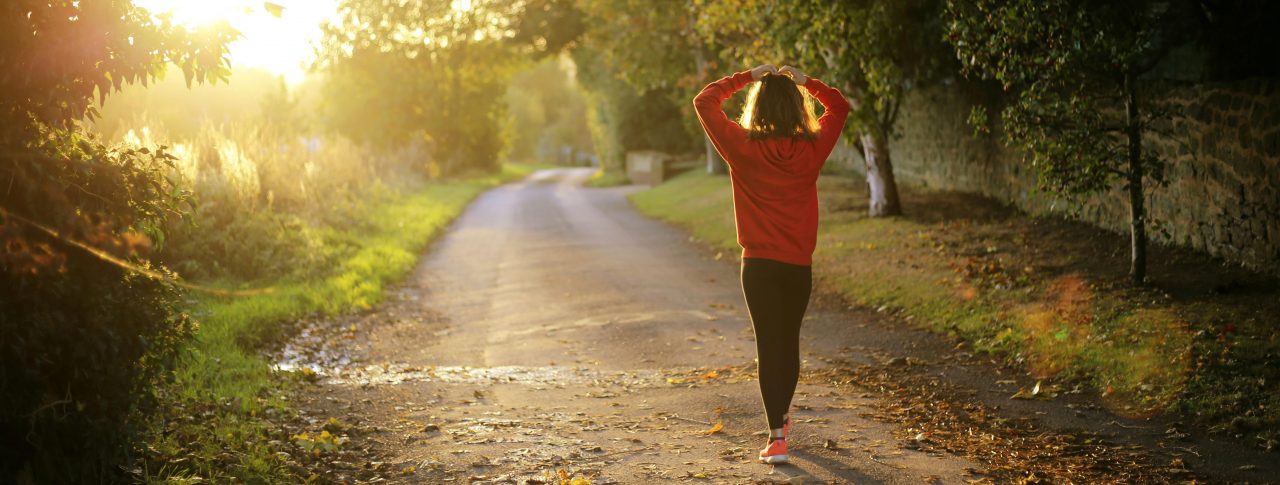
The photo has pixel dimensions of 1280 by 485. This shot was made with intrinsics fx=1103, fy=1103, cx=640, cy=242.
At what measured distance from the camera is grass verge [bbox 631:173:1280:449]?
23.9 ft

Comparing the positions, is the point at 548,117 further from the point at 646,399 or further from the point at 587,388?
the point at 646,399

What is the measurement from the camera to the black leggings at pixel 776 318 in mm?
5852

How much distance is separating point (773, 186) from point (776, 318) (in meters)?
0.72

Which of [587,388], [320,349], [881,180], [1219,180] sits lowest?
[320,349]

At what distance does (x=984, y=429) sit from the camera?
6.80 meters

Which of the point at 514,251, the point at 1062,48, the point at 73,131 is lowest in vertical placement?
the point at 514,251

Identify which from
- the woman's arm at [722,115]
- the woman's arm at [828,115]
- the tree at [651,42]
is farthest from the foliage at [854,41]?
the woman's arm at [722,115]

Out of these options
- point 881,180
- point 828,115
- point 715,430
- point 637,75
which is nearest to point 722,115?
point 828,115

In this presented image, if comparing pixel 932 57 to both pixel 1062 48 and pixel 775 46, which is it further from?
pixel 1062 48

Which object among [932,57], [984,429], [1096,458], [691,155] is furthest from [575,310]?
[691,155]

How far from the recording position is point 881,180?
63.2 ft

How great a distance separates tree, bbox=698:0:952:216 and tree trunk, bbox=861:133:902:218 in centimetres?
2

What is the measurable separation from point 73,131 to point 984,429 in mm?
5309

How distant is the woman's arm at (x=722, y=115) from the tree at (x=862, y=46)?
955 cm
